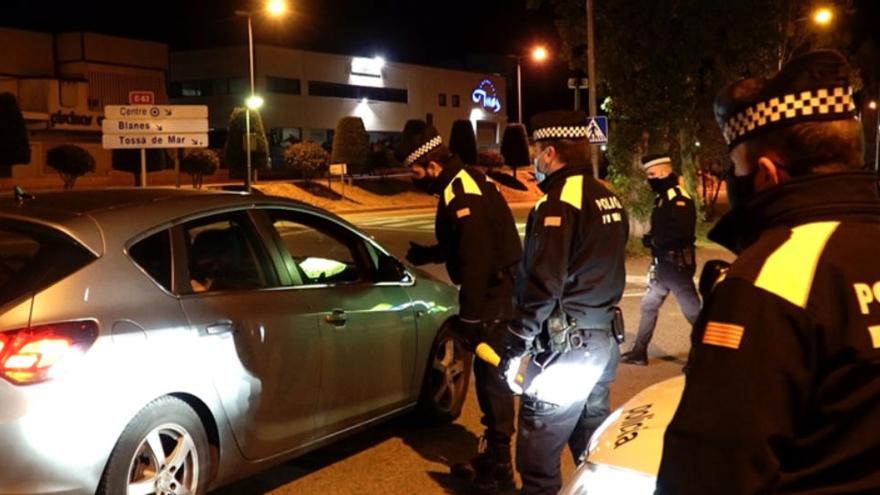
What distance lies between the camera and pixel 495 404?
4.75 metres

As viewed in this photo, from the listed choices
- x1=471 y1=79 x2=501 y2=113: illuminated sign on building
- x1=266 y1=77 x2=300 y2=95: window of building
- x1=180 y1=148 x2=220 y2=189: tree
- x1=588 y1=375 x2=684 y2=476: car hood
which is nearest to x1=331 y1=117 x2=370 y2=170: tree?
x1=180 y1=148 x2=220 y2=189: tree

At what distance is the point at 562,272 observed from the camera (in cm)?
374

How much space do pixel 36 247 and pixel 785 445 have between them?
3.29 meters

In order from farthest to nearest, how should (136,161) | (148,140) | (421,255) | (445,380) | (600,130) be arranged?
(136,161)
(600,130)
(148,140)
(445,380)
(421,255)

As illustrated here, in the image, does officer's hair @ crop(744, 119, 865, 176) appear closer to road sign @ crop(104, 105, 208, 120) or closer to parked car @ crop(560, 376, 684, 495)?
parked car @ crop(560, 376, 684, 495)

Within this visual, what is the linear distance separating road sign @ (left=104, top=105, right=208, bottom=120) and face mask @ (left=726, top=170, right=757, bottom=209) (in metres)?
13.9

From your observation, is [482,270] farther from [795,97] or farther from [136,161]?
[136,161]

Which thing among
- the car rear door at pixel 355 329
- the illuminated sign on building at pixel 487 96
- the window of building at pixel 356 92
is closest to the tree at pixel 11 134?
the window of building at pixel 356 92

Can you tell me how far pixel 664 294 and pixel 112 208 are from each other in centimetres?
526

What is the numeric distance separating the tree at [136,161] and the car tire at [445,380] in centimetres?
3583

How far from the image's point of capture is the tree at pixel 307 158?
42031 mm

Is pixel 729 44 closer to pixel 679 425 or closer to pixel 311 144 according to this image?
pixel 679 425

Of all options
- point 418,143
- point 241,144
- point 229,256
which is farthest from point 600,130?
point 241,144

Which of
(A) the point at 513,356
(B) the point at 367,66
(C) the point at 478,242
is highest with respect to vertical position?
(B) the point at 367,66
